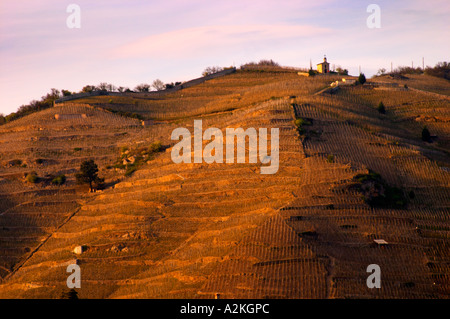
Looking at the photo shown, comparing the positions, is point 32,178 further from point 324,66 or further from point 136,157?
point 324,66

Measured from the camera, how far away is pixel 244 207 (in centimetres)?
4200

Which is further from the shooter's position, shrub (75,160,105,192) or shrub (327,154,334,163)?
shrub (75,160,105,192)

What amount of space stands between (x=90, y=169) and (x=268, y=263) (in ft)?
79.7

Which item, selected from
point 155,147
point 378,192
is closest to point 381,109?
point 378,192

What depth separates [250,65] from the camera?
9188 cm

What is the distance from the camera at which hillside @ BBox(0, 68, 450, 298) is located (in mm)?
33812

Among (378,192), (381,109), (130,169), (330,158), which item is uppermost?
(381,109)

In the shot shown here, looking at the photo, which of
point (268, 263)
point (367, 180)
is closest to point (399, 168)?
point (367, 180)

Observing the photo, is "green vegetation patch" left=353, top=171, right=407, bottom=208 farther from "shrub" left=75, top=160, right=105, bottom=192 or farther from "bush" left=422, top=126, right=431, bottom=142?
"shrub" left=75, top=160, right=105, bottom=192

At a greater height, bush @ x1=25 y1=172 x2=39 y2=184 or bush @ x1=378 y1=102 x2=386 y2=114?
bush @ x1=378 y1=102 x2=386 y2=114

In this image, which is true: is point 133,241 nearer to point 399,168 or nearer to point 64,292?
point 64,292

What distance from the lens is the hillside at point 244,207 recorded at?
33812 mm

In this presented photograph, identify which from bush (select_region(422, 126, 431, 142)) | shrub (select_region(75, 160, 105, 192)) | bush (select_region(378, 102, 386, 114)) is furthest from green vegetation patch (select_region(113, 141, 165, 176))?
bush (select_region(422, 126, 431, 142))

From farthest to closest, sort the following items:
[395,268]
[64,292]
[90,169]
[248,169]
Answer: [90,169]
[248,169]
[64,292]
[395,268]
